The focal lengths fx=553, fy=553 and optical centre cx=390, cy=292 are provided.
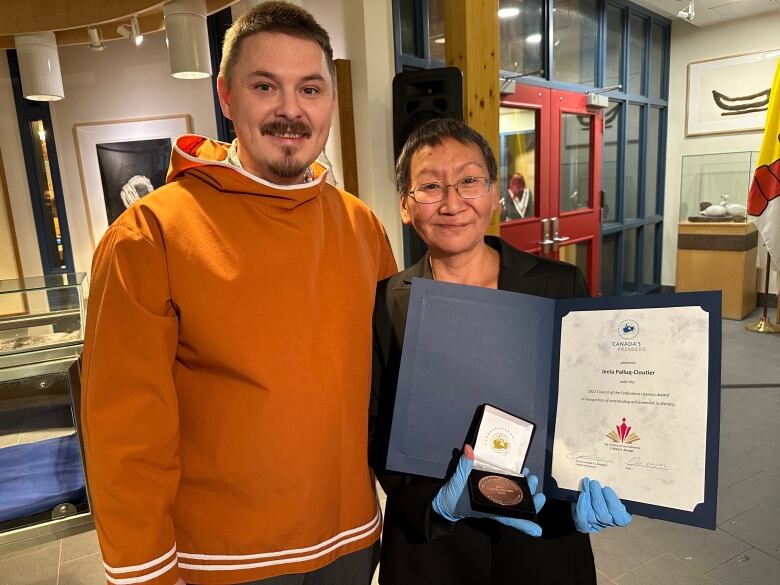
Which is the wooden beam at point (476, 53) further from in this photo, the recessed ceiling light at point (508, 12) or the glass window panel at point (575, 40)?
the glass window panel at point (575, 40)

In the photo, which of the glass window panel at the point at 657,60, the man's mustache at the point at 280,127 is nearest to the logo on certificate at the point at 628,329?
the man's mustache at the point at 280,127

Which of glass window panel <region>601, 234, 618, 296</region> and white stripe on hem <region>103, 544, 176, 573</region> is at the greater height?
white stripe on hem <region>103, 544, 176, 573</region>

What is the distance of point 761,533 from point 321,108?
278 cm

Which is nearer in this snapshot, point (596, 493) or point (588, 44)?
point (596, 493)

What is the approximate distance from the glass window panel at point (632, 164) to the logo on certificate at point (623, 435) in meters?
6.19

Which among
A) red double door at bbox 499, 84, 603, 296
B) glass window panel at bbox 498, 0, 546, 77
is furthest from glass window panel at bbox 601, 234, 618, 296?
glass window panel at bbox 498, 0, 546, 77

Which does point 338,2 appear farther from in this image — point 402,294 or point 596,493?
point 596,493

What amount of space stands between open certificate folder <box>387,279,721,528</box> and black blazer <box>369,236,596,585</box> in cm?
13

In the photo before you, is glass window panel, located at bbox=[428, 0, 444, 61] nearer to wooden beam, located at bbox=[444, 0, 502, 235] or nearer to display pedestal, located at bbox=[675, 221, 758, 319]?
wooden beam, located at bbox=[444, 0, 502, 235]

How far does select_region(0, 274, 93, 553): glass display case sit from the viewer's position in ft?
6.09

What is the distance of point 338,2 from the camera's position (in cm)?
334

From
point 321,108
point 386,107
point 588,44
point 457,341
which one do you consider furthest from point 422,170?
point 588,44

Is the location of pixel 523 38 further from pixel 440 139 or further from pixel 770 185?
pixel 440 139

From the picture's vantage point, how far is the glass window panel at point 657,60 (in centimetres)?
668
